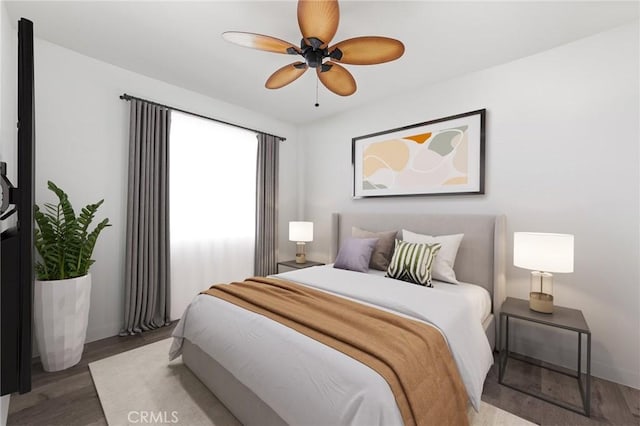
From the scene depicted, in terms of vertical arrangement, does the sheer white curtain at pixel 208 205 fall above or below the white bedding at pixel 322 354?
above

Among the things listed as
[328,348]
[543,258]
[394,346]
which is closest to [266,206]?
[328,348]

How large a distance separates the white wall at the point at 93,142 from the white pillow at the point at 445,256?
3.08 m

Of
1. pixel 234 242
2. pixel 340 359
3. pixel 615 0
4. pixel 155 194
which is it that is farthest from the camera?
pixel 234 242

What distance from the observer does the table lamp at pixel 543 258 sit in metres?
1.94

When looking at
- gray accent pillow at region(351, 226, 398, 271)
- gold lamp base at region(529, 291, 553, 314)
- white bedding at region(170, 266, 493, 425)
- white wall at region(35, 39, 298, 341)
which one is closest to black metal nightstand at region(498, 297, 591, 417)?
gold lamp base at region(529, 291, 553, 314)

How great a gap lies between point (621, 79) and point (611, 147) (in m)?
0.52

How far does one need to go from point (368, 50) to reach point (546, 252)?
1880mm

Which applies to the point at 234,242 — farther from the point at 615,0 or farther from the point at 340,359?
the point at 615,0

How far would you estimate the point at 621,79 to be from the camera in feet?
6.94

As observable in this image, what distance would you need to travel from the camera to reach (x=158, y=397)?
1.83 m

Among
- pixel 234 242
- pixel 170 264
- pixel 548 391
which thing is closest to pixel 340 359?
pixel 548 391

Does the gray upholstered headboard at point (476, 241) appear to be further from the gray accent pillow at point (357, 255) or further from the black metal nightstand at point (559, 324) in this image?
the gray accent pillow at point (357, 255)

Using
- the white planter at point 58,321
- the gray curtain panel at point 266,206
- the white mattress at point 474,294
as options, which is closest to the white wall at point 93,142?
the white planter at point 58,321

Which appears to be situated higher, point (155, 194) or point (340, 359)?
point (155, 194)
